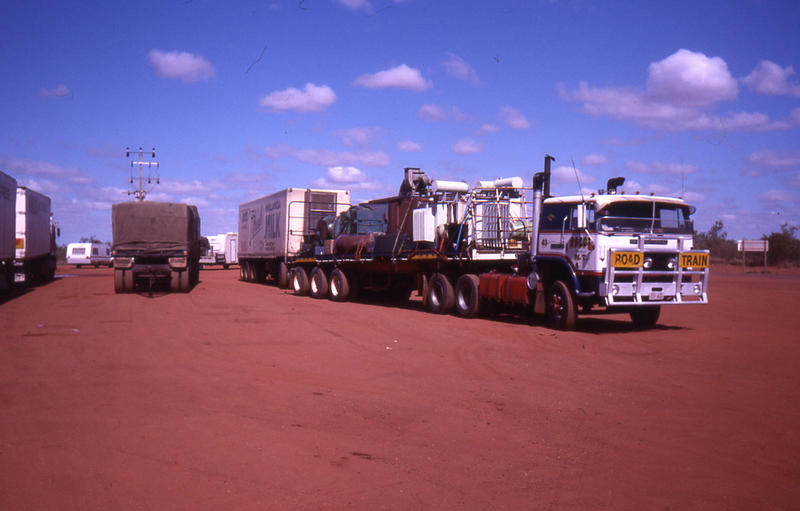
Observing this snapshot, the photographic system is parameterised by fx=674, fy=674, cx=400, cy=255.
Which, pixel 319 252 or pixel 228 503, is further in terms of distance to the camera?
pixel 319 252

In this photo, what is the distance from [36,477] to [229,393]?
288 centimetres

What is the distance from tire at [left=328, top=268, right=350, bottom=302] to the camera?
873 inches

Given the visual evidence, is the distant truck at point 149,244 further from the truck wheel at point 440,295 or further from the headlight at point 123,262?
the truck wheel at point 440,295

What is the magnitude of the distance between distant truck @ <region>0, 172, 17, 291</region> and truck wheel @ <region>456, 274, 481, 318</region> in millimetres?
14286

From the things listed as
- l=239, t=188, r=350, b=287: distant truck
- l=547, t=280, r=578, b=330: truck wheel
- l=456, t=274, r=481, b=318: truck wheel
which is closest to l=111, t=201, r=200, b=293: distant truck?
l=239, t=188, r=350, b=287: distant truck

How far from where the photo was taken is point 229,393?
300 inches

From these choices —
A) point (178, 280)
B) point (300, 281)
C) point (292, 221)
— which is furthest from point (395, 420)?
point (292, 221)

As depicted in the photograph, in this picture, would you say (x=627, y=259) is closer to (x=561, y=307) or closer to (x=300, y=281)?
(x=561, y=307)

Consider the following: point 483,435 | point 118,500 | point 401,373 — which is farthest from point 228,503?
point 401,373

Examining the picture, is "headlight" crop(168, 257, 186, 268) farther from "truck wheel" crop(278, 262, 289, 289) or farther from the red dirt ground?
the red dirt ground

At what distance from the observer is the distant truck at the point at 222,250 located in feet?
186

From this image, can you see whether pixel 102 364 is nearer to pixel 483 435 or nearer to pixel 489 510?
pixel 483 435

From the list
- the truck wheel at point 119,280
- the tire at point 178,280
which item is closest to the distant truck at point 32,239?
the truck wheel at point 119,280

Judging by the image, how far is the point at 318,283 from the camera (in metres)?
23.8
